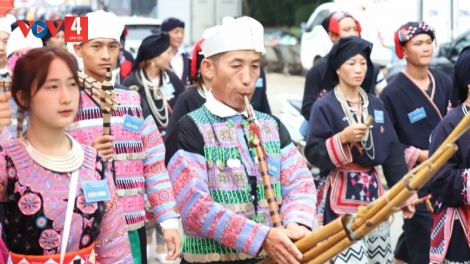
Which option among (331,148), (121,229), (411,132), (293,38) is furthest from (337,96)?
(293,38)

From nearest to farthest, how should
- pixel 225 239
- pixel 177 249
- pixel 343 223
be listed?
pixel 343 223 < pixel 225 239 < pixel 177 249

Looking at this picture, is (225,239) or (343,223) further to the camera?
(225,239)

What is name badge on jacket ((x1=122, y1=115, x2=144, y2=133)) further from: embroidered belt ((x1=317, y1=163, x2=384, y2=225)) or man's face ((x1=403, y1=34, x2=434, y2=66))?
man's face ((x1=403, y1=34, x2=434, y2=66))

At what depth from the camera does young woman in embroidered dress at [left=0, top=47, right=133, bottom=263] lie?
3738mm

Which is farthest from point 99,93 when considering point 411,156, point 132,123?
point 411,156

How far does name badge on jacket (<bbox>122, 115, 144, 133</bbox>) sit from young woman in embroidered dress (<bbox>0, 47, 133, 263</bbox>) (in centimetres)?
148

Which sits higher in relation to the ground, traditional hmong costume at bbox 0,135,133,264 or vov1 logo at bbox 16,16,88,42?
vov1 logo at bbox 16,16,88,42

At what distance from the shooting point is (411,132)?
24.9 ft

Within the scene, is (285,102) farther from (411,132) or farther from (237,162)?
(237,162)

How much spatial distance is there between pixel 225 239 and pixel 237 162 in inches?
13.6

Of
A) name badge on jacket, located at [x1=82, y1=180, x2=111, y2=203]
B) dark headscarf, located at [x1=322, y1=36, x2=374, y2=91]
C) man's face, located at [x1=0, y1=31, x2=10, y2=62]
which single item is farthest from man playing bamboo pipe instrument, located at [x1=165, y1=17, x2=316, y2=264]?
dark headscarf, located at [x1=322, y1=36, x2=374, y2=91]

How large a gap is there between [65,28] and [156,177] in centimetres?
162

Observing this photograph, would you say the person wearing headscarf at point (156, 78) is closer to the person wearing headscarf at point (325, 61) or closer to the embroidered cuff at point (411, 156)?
the person wearing headscarf at point (325, 61)

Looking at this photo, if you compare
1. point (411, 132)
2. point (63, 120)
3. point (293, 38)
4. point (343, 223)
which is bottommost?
point (293, 38)
